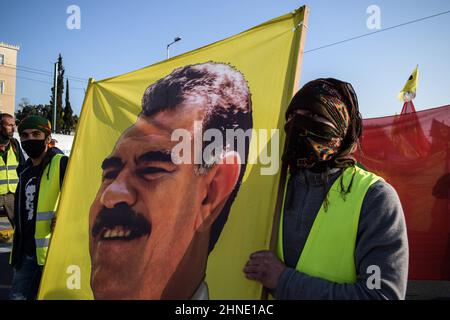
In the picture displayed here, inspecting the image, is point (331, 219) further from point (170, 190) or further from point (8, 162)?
point (8, 162)

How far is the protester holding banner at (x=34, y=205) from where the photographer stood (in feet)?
10.2

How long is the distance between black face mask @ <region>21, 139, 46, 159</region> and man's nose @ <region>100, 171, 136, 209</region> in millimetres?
1284

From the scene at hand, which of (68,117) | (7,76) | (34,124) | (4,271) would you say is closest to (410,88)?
(34,124)

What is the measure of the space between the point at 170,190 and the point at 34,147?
70.1 inches

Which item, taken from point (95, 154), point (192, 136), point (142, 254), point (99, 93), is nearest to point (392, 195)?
point (192, 136)

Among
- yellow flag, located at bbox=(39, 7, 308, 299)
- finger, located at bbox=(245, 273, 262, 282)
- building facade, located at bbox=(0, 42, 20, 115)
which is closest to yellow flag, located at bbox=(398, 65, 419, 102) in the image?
yellow flag, located at bbox=(39, 7, 308, 299)

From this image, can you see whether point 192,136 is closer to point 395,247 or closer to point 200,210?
point 200,210

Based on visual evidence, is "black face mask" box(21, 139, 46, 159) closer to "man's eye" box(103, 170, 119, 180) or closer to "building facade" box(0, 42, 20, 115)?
"man's eye" box(103, 170, 119, 180)

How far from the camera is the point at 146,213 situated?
2.21 metres

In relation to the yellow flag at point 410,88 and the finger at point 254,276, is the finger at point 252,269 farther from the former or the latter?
the yellow flag at point 410,88

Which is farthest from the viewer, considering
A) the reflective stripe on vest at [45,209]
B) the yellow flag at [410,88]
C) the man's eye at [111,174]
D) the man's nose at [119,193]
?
the yellow flag at [410,88]

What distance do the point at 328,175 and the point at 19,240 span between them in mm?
2756

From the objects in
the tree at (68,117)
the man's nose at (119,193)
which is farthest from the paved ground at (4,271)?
the tree at (68,117)

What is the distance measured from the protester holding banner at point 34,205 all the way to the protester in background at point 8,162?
310 centimetres
